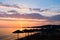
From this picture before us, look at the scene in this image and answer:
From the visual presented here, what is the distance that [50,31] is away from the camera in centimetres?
4700

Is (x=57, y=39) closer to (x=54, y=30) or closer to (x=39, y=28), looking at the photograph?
(x=54, y=30)

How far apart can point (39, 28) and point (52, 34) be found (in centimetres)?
943

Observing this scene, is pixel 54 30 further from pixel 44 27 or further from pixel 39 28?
pixel 39 28

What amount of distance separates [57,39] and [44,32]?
16.2ft

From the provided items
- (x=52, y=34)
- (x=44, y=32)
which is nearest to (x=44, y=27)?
(x=44, y=32)

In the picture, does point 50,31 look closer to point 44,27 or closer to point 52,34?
point 52,34

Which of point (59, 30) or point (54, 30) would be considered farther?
point (59, 30)

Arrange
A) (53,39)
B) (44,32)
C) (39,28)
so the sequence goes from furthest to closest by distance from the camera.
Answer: (39,28) < (44,32) < (53,39)

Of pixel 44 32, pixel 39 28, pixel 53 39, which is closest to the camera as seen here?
pixel 53 39

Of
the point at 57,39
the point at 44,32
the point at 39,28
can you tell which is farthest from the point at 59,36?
the point at 39,28

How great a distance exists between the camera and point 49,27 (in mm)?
47562

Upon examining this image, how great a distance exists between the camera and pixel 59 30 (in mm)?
50656

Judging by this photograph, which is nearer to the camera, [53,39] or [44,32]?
[53,39]

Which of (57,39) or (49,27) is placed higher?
(49,27)
